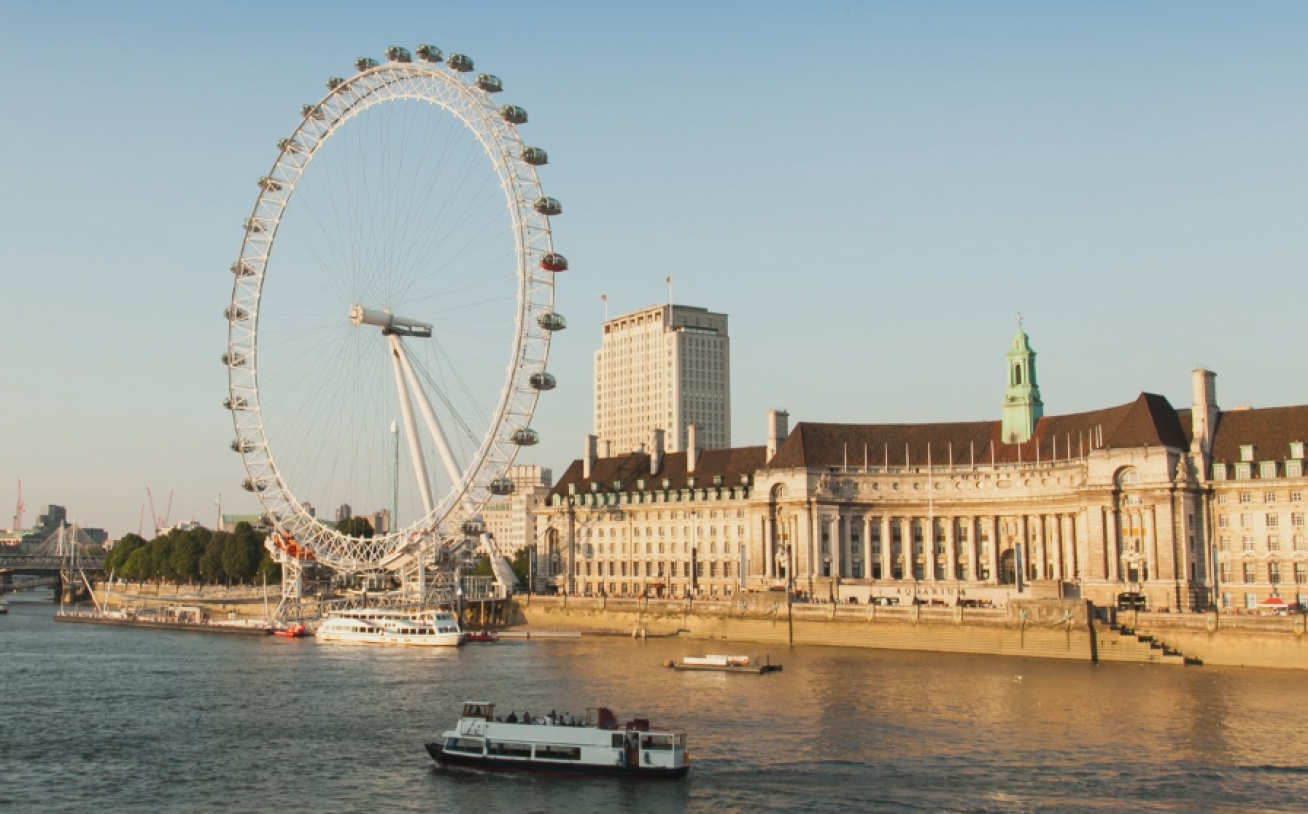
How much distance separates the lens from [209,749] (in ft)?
194

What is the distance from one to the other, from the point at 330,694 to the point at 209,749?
17.7 meters

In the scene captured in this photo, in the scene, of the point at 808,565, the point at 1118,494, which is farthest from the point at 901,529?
the point at 1118,494

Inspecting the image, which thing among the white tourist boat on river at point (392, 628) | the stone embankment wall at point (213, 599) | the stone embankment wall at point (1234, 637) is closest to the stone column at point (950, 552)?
the stone embankment wall at point (1234, 637)

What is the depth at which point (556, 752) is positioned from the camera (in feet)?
176

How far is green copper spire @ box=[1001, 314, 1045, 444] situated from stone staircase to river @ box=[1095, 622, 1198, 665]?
4485 centimetres

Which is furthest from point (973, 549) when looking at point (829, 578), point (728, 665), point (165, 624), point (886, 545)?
point (165, 624)

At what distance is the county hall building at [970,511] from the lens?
110m

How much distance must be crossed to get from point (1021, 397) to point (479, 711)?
9365 centimetres

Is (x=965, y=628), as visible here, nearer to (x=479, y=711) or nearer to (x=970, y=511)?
(x=970, y=511)

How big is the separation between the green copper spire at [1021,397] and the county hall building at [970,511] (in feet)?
0.58

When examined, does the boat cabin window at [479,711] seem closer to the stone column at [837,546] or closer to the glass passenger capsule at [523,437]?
the glass passenger capsule at [523,437]

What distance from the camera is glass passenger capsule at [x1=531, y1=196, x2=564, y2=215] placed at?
342 ft

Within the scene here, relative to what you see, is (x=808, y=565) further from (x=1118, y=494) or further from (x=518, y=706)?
(x=518, y=706)

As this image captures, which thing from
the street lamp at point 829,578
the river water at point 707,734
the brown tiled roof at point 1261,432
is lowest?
the river water at point 707,734
